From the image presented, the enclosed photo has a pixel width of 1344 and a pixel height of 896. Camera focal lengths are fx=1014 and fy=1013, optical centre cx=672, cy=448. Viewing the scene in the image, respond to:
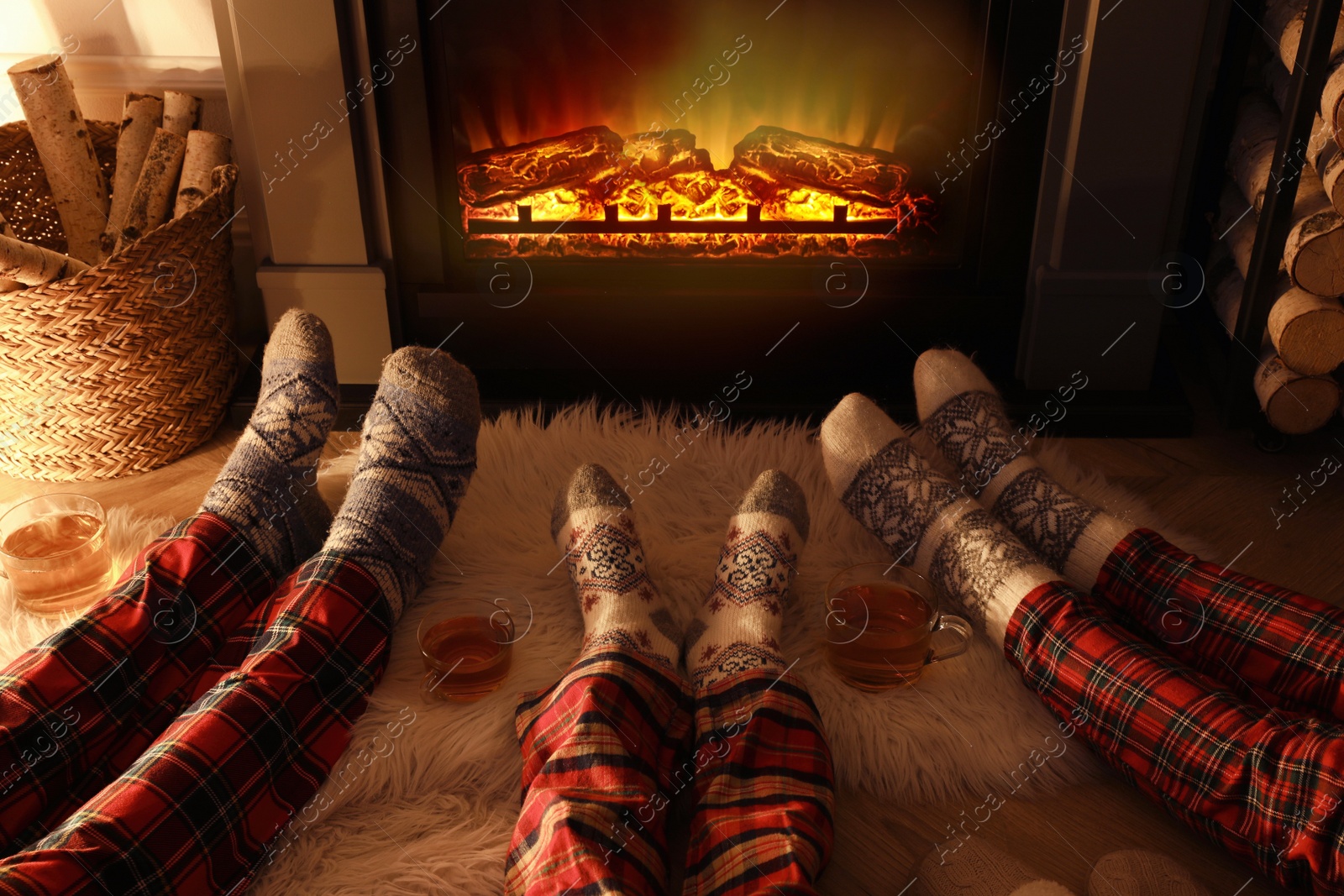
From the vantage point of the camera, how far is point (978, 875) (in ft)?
2.87

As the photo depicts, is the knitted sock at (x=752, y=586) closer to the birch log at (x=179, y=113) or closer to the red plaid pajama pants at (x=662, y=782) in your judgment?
the red plaid pajama pants at (x=662, y=782)

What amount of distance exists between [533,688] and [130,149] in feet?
3.61

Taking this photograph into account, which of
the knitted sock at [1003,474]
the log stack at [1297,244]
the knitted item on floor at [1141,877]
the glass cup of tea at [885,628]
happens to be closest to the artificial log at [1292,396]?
the log stack at [1297,244]

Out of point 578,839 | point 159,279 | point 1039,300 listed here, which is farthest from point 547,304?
point 578,839

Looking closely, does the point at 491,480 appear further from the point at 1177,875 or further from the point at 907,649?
the point at 1177,875

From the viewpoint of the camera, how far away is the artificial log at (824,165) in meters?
1.51

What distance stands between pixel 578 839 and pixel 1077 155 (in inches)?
44.8

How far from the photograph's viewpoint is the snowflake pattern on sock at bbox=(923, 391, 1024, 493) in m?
1.30

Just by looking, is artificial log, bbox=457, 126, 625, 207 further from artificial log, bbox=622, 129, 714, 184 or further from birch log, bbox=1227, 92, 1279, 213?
birch log, bbox=1227, 92, 1279, 213

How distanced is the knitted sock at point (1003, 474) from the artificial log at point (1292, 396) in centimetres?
33

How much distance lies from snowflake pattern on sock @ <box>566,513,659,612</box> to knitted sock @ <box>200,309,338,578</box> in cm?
33

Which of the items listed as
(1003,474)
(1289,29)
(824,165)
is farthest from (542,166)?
(1289,29)

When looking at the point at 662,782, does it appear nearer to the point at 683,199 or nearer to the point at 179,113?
the point at 683,199

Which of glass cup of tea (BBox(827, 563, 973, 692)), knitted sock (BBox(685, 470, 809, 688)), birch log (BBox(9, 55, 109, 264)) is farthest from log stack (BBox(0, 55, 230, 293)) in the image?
glass cup of tea (BBox(827, 563, 973, 692))
